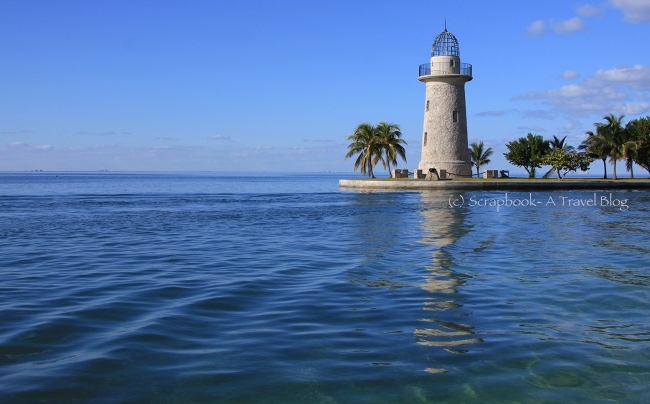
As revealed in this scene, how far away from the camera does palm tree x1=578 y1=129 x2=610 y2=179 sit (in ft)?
183

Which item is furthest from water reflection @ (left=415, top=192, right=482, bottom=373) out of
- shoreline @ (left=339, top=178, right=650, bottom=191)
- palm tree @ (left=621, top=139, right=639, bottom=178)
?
palm tree @ (left=621, top=139, right=639, bottom=178)

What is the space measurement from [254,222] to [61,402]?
1909 cm

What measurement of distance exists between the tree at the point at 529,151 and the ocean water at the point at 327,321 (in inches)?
1805

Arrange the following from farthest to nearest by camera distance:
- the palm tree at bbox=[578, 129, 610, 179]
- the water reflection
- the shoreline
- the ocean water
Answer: the palm tree at bbox=[578, 129, 610, 179], the shoreline, the water reflection, the ocean water

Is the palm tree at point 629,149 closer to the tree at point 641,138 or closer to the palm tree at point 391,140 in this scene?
the tree at point 641,138

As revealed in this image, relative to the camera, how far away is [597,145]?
2222 inches

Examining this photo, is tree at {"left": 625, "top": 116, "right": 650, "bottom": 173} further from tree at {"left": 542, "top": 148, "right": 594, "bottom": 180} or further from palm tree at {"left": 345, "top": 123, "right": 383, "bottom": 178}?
palm tree at {"left": 345, "top": 123, "right": 383, "bottom": 178}

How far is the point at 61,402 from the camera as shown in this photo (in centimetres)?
521

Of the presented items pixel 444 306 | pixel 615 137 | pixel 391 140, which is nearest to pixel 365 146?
pixel 391 140

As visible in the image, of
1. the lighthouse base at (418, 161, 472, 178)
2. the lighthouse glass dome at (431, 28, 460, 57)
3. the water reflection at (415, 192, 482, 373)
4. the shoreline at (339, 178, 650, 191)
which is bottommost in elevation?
the water reflection at (415, 192, 482, 373)

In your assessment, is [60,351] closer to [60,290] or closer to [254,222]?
[60,290]

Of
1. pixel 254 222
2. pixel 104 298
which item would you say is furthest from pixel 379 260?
pixel 254 222

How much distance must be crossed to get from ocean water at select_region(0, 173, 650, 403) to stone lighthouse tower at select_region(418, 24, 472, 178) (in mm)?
33896

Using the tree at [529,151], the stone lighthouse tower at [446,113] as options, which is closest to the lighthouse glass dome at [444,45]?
the stone lighthouse tower at [446,113]
